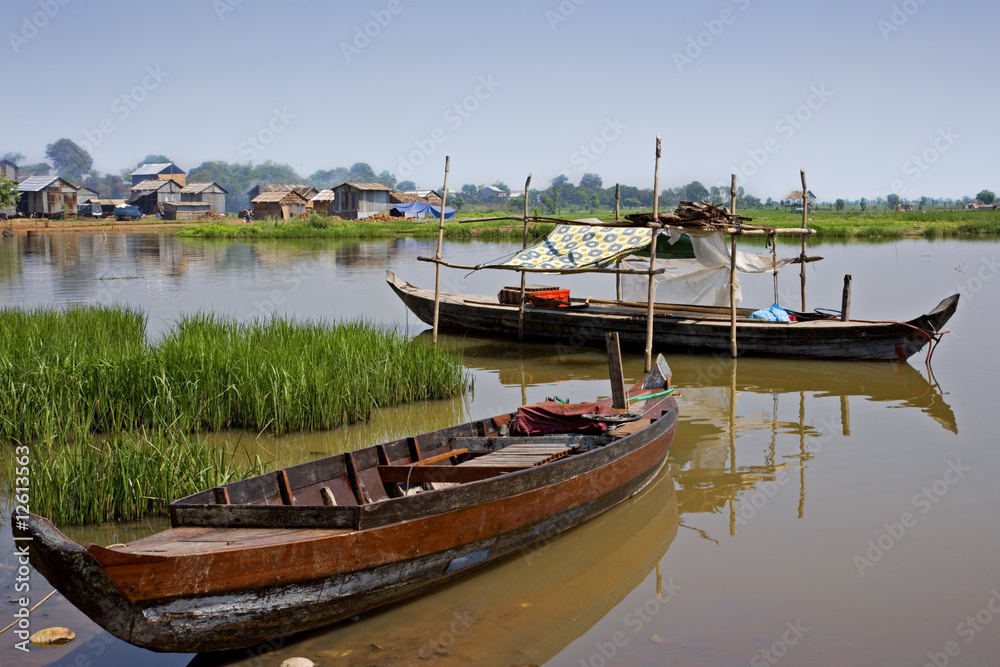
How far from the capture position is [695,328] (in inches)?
471

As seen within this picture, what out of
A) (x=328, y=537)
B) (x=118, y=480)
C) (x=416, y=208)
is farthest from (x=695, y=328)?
(x=416, y=208)

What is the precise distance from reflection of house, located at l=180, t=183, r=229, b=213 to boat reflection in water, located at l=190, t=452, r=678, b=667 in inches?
2289

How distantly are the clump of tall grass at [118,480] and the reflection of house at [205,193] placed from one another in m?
57.1

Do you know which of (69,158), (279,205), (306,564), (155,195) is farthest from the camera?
(69,158)

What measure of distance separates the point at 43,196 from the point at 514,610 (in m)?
55.6

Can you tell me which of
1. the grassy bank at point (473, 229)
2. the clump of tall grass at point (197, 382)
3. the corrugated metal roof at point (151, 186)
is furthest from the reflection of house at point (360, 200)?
the clump of tall grass at point (197, 382)

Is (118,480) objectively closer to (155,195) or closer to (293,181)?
(155,195)

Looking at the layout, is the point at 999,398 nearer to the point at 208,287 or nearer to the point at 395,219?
the point at 208,287

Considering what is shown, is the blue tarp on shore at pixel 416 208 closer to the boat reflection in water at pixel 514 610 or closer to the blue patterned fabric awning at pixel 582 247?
the blue patterned fabric awning at pixel 582 247

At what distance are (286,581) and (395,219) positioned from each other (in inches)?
1951

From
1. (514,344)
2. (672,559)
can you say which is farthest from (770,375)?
(672,559)

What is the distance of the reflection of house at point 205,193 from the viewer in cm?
5897

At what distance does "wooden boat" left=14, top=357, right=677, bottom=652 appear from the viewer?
3676 mm

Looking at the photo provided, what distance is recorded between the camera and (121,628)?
12.1 feet
